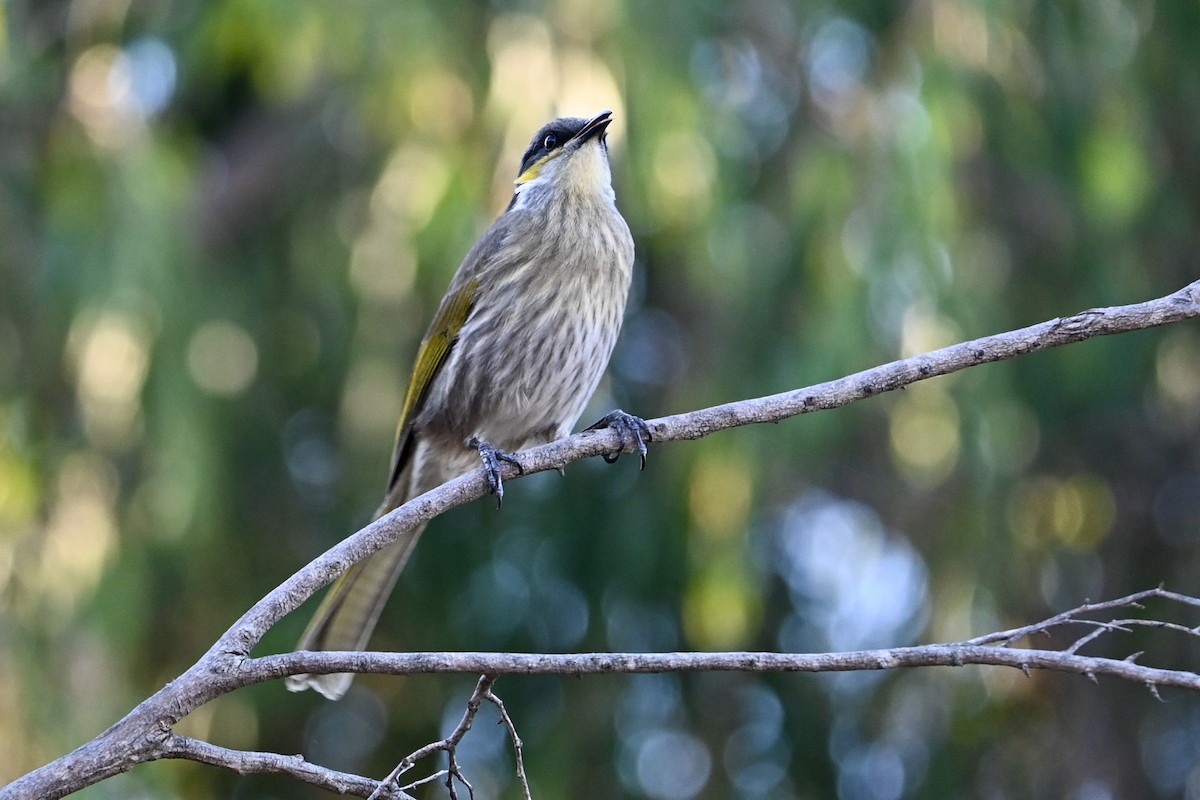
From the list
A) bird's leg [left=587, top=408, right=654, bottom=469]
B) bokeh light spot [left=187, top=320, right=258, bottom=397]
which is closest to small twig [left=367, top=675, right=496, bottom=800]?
bird's leg [left=587, top=408, right=654, bottom=469]

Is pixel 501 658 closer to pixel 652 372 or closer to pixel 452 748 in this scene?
pixel 452 748

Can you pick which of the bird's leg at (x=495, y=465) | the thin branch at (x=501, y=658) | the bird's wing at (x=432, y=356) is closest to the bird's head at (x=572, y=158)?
the bird's wing at (x=432, y=356)

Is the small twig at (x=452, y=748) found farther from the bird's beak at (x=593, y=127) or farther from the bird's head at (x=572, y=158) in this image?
the bird's beak at (x=593, y=127)

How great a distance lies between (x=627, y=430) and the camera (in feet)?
12.1

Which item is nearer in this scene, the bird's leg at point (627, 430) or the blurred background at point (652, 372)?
the bird's leg at point (627, 430)

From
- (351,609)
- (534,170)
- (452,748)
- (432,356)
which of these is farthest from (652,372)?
(452,748)

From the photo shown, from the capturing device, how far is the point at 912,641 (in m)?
5.85

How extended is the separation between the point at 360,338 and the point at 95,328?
1.15 meters

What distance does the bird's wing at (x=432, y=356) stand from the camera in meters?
4.60

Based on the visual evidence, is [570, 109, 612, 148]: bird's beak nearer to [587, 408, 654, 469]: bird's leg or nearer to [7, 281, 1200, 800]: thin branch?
[587, 408, 654, 469]: bird's leg

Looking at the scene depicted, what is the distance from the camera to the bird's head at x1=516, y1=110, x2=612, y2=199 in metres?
4.72

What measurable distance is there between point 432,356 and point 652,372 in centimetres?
228

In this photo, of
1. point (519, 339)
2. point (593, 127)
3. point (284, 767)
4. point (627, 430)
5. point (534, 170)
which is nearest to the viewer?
point (284, 767)

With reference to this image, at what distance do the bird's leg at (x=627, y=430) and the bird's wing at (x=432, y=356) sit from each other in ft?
3.02
